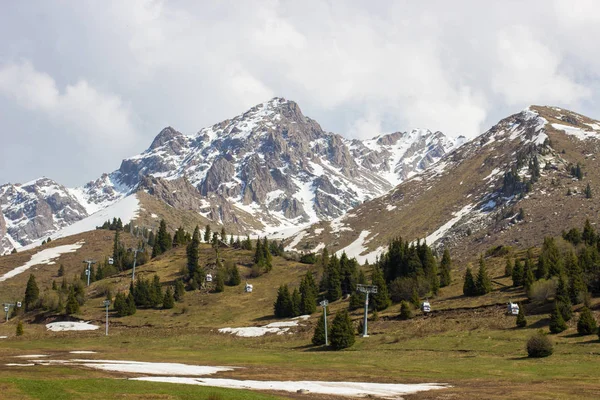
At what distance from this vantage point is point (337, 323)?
87750 mm

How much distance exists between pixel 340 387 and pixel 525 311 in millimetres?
58724

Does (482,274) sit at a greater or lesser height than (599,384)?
greater

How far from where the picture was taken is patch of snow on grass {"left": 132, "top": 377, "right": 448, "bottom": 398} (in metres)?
42.2

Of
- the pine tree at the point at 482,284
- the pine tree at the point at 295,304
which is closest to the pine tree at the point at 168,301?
the pine tree at the point at 295,304

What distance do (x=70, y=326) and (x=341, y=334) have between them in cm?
7885

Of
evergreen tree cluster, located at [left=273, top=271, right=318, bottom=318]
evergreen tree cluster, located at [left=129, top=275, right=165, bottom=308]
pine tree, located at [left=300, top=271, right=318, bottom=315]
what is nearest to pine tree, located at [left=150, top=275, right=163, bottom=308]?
evergreen tree cluster, located at [left=129, top=275, right=165, bottom=308]

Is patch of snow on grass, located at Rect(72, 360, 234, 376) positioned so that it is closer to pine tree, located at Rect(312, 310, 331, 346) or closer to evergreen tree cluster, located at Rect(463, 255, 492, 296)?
pine tree, located at Rect(312, 310, 331, 346)

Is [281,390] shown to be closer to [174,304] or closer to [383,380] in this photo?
[383,380]

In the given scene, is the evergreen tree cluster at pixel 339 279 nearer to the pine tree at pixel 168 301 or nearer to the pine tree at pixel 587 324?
the pine tree at pixel 168 301

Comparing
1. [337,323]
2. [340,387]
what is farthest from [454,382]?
[337,323]

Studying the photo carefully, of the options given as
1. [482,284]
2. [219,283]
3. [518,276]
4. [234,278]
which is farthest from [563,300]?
[234,278]

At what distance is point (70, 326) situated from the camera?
13425cm

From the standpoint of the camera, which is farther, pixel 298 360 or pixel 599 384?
pixel 298 360

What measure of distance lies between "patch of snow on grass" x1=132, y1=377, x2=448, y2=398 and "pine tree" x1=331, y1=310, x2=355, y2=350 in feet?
129
